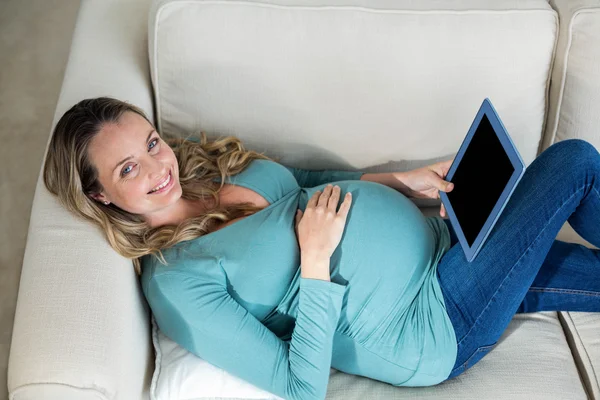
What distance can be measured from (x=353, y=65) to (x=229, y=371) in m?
0.76

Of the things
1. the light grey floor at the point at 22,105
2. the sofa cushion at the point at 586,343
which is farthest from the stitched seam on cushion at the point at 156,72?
the sofa cushion at the point at 586,343

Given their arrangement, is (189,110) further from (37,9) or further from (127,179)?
(37,9)

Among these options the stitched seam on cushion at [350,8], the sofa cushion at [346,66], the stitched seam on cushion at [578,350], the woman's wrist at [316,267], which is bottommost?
the stitched seam on cushion at [578,350]

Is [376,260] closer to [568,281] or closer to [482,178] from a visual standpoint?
[482,178]

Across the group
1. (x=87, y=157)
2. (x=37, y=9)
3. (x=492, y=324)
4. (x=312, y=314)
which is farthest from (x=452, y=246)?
(x=37, y=9)

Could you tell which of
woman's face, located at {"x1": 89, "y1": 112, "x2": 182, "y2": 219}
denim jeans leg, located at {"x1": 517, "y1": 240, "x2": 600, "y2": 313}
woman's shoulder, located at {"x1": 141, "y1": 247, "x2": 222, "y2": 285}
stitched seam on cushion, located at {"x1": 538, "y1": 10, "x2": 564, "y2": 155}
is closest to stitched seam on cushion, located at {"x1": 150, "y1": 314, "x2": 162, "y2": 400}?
woman's shoulder, located at {"x1": 141, "y1": 247, "x2": 222, "y2": 285}

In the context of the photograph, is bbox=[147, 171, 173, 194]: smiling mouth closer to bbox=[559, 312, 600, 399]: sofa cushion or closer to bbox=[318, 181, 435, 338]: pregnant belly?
bbox=[318, 181, 435, 338]: pregnant belly

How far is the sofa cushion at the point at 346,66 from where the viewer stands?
1523 mm

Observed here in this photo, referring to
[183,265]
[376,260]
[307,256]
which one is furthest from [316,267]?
[183,265]

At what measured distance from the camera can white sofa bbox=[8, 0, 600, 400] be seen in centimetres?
146

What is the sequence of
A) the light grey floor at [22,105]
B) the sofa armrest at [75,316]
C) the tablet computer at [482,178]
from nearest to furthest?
the sofa armrest at [75,316] < the tablet computer at [482,178] < the light grey floor at [22,105]

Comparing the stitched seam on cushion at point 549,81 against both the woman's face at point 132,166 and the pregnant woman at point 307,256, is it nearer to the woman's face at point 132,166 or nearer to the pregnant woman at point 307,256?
the pregnant woman at point 307,256

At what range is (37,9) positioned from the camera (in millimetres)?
2887

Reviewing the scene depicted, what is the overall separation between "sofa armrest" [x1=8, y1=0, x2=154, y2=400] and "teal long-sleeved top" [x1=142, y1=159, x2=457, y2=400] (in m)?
0.09
